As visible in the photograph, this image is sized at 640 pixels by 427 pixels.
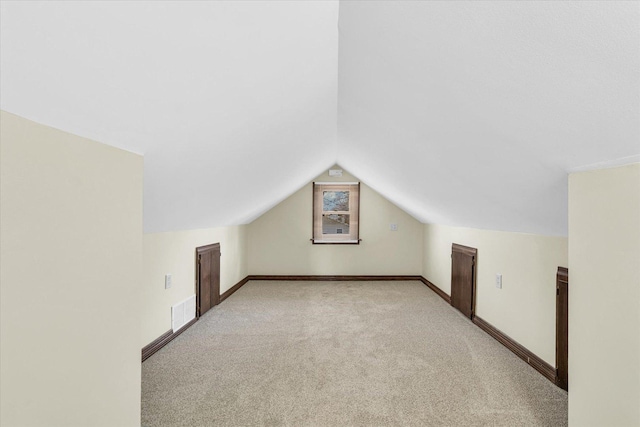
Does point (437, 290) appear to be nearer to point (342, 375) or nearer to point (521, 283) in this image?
point (521, 283)

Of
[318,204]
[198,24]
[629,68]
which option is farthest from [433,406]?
[318,204]

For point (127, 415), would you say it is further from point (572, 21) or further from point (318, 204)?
point (318, 204)

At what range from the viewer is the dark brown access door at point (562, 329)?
215 centimetres

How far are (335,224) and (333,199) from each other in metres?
0.48

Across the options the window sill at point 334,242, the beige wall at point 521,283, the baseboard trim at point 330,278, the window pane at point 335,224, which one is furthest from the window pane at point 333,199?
the beige wall at point 521,283

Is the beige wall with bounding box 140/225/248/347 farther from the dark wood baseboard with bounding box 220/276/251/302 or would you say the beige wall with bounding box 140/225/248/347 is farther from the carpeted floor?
the dark wood baseboard with bounding box 220/276/251/302

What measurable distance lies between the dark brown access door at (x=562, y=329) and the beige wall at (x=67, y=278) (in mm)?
2585

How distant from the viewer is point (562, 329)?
219cm

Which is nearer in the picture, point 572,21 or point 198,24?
point 572,21

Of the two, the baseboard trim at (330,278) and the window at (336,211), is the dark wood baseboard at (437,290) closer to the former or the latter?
the baseboard trim at (330,278)

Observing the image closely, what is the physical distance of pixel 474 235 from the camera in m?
3.71

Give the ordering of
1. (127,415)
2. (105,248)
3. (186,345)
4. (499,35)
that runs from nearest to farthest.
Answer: (499,35)
(105,248)
(127,415)
(186,345)

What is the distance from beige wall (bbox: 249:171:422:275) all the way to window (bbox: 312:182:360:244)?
0.10 meters

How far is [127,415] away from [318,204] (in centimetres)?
473
